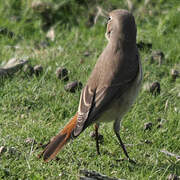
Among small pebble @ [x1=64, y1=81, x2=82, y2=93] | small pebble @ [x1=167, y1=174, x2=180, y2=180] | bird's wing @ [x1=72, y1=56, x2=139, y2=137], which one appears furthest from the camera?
small pebble @ [x1=64, y1=81, x2=82, y2=93]

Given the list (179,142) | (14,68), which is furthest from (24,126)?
(179,142)

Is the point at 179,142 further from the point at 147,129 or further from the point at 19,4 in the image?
the point at 19,4

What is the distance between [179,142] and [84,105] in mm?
1204

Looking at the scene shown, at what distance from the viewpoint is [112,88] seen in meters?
4.68

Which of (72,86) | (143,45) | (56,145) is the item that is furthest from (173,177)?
(143,45)

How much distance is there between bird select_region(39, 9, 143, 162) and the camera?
457 cm

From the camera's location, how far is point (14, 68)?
619 cm

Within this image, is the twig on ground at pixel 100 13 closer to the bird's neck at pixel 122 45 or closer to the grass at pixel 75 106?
the grass at pixel 75 106

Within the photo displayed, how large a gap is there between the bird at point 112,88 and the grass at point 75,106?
8.1 inches

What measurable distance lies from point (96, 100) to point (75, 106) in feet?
3.61

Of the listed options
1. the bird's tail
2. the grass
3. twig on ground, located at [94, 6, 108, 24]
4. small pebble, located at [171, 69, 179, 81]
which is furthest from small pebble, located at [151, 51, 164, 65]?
the bird's tail

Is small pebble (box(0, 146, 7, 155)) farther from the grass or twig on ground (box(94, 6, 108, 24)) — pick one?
twig on ground (box(94, 6, 108, 24))

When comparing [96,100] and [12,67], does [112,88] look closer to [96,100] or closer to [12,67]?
[96,100]

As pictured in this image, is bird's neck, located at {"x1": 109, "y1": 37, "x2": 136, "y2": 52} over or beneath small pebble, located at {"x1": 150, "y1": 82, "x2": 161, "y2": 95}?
over
